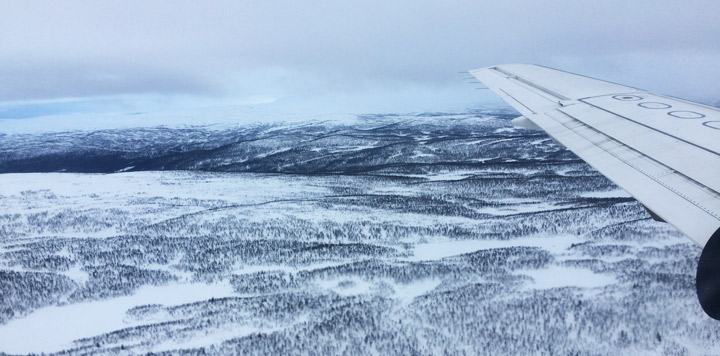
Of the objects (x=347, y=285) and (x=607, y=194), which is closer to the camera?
(x=347, y=285)

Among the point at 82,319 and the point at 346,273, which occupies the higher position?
the point at 82,319

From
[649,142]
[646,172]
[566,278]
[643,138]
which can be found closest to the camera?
[646,172]

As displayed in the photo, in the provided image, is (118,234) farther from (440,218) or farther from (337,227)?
(440,218)

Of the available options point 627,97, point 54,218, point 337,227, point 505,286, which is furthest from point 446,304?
point 54,218

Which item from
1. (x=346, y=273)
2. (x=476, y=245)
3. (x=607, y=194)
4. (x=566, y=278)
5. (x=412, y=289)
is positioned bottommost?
(x=607, y=194)

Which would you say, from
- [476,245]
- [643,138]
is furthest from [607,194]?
[643,138]

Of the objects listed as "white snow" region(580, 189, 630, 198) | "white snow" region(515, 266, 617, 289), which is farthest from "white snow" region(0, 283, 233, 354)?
"white snow" region(580, 189, 630, 198)

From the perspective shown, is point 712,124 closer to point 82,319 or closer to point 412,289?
point 412,289
